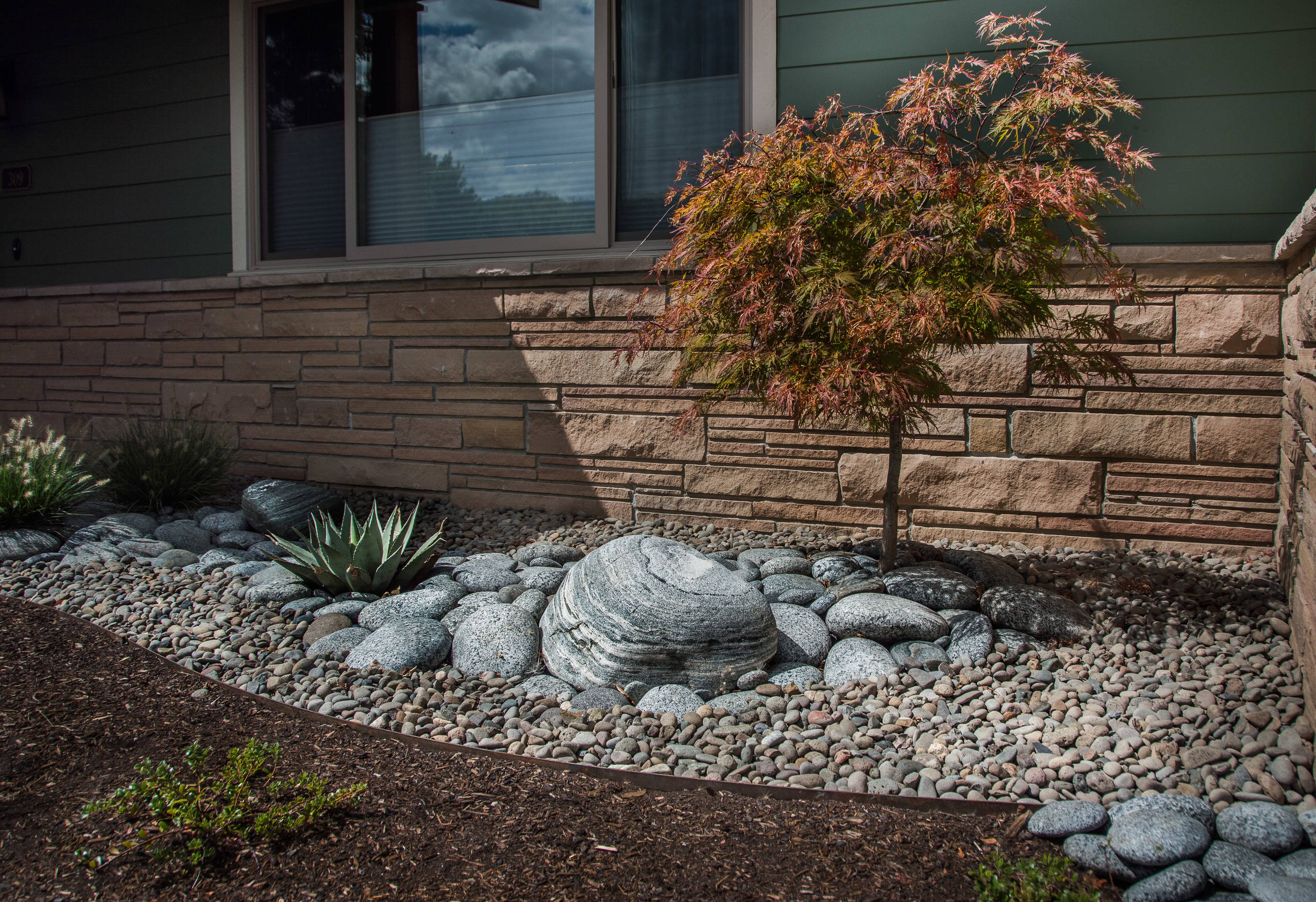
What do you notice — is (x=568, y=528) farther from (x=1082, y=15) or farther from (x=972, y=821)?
(x=1082, y=15)

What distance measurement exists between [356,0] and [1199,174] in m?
4.48

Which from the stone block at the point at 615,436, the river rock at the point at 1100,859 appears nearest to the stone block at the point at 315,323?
the stone block at the point at 615,436

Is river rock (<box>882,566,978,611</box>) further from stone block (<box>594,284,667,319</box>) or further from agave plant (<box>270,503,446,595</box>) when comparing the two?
agave plant (<box>270,503,446,595</box>)

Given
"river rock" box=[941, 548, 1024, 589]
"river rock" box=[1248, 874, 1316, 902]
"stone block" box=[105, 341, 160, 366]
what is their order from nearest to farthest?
"river rock" box=[1248, 874, 1316, 902], "river rock" box=[941, 548, 1024, 589], "stone block" box=[105, 341, 160, 366]

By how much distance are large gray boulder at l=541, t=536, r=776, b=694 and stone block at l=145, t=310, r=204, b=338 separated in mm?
3730

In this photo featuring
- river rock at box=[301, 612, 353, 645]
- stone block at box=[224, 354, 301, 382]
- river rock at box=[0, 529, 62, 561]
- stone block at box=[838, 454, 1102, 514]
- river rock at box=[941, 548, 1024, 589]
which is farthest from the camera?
stone block at box=[224, 354, 301, 382]

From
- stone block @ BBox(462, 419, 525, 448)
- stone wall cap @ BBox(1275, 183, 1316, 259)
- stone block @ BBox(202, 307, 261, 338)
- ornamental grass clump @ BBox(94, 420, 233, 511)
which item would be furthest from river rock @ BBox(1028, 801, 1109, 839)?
stone block @ BBox(202, 307, 261, 338)

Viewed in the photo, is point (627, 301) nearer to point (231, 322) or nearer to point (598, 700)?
point (598, 700)

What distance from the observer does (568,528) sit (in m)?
4.11

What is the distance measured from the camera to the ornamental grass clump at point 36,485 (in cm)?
375

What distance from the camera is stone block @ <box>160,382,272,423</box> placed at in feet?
16.4

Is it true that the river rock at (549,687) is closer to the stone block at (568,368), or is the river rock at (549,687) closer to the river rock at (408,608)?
the river rock at (408,608)

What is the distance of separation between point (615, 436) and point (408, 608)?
1.47 m

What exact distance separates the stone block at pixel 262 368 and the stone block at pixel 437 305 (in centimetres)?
66
